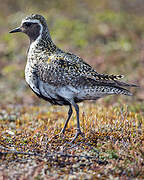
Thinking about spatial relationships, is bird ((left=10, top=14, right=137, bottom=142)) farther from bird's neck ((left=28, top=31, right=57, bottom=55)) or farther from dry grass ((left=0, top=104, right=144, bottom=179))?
dry grass ((left=0, top=104, right=144, bottom=179))

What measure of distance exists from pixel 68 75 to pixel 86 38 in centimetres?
935

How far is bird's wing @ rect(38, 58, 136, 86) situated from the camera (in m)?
5.92

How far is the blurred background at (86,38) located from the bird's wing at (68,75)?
11.7 ft

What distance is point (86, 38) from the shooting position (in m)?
15.0

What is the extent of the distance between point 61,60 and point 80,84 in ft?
1.90

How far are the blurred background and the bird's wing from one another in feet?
11.7

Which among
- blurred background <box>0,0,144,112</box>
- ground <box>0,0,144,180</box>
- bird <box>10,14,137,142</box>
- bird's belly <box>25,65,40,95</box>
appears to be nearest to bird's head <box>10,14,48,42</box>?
bird <box>10,14,137,142</box>

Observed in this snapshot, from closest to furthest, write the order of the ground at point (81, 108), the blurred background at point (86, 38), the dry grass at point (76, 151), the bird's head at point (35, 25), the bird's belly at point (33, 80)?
1. the dry grass at point (76, 151)
2. the ground at point (81, 108)
3. the bird's belly at point (33, 80)
4. the bird's head at point (35, 25)
5. the blurred background at point (86, 38)

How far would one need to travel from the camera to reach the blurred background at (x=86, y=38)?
11469mm

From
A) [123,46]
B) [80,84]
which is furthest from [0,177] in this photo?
[123,46]

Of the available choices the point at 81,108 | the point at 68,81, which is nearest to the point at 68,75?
the point at 68,81

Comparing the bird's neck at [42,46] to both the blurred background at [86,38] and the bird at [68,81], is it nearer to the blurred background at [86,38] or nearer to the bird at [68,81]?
the bird at [68,81]

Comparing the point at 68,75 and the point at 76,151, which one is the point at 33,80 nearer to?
the point at 68,75

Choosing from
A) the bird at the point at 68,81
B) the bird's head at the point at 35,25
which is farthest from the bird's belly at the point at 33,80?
the bird's head at the point at 35,25
